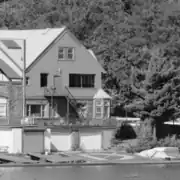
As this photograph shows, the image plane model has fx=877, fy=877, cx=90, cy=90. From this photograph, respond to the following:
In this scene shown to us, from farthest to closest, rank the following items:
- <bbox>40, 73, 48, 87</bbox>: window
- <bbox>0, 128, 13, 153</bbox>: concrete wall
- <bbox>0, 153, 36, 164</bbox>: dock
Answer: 1. <bbox>40, 73, 48, 87</bbox>: window
2. <bbox>0, 128, 13, 153</bbox>: concrete wall
3. <bbox>0, 153, 36, 164</bbox>: dock

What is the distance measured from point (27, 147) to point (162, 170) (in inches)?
548

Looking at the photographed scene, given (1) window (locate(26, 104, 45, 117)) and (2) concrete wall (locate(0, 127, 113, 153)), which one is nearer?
(2) concrete wall (locate(0, 127, 113, 153))

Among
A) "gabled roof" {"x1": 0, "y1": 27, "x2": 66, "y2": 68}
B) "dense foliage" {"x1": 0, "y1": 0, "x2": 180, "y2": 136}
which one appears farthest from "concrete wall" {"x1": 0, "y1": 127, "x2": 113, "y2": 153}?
"gabled roof" {"x1": 0, "y1": 27, "x2": 66, "y2": 68}

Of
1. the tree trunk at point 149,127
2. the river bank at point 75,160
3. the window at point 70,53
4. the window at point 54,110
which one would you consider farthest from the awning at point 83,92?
the river bank at point 75,160

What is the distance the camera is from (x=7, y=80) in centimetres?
8500

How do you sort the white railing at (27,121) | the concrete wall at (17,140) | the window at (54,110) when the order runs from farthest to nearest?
the window at (54,110)
the white railing at (27,121)
the concrete wall at (17,140)

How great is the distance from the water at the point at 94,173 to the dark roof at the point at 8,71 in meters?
17.8

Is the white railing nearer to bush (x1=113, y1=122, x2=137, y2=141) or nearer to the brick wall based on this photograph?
the brick wall

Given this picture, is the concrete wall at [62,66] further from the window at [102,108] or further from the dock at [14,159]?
the dock at [14,159]

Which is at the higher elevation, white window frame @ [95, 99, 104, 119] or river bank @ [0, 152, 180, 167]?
white window frame @ [95, 99, 104, 119]

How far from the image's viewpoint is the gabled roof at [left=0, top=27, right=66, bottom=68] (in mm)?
87188

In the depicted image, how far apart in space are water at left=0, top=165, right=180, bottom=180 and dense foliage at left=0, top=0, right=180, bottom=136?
1460 cm

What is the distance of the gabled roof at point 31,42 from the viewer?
286 feet

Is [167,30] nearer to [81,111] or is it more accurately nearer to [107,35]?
[107,35]
